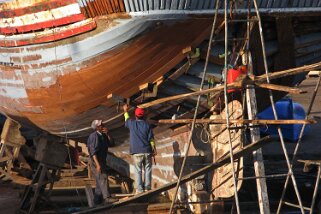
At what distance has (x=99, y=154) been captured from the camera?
8367 millimetres

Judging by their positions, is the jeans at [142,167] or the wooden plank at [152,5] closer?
the wooden plank at [152,5]

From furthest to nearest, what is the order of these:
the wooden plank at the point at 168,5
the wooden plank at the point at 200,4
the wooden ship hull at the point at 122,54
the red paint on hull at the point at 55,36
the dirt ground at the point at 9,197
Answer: the dirt ground at the point at 9,197
the red paint on hull at the point at 55,36
the wooden ship hull at the point at 122,54
the wooden plank at the point at 200,4
the wooden plank at the point at 168,5

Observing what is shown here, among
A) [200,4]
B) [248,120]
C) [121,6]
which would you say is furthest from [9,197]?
[248,120]

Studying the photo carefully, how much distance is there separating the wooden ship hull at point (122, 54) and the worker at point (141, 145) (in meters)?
0.35

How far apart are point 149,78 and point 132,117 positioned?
0.90 meters

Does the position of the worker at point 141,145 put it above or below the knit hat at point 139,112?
below

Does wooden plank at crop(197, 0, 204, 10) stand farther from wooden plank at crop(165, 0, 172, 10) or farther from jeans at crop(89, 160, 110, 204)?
jeans at crop(89, 160, 110, 204)

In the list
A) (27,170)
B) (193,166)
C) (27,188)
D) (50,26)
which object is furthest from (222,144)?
(27,170)

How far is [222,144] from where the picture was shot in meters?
8.25

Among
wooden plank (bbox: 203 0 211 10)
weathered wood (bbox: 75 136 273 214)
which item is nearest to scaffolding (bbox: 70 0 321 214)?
weathered wood (bbox: 75 136 273 214)

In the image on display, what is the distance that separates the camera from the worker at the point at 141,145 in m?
7.92

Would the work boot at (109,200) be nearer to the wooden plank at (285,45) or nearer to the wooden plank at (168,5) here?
the wooden plank at (168,5)

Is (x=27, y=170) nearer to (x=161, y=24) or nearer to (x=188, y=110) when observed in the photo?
(x=188, y=110)

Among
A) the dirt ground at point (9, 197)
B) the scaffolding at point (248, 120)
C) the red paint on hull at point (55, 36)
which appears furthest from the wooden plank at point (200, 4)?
the dirt ground at point (9, 197)
